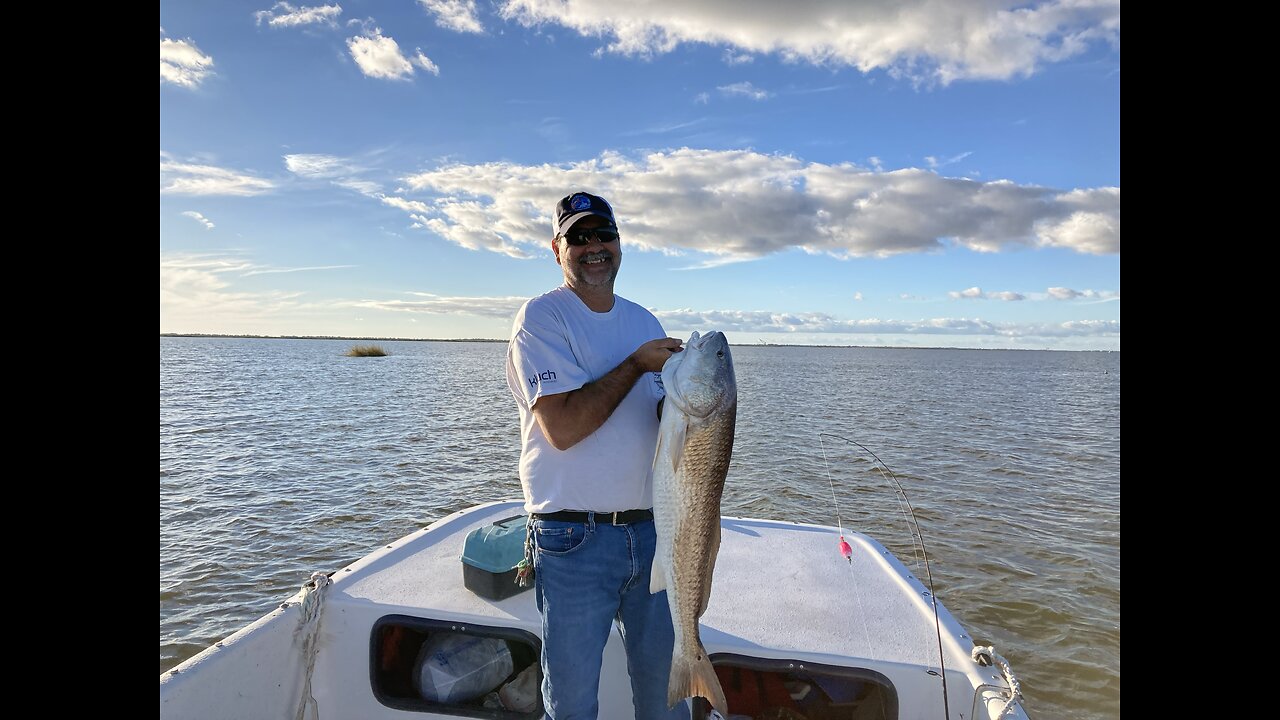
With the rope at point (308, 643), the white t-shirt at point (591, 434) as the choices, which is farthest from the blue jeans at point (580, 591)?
the rope at point (308, 643)

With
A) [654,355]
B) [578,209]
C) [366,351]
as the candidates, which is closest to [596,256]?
[578,209]

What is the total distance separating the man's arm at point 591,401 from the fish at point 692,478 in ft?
0.28

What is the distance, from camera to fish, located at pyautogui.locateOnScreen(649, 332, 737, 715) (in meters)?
2.60

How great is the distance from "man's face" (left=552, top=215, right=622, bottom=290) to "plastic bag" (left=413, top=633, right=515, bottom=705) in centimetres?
249

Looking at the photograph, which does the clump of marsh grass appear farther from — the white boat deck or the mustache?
the mustache

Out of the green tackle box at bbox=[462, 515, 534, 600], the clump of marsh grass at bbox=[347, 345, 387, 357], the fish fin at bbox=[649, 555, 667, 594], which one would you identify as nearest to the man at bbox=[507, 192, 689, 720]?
the fish fin at bbox=[649, 555, 667, 594]

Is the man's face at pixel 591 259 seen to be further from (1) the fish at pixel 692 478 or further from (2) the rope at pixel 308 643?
(2) the rope at pixel 308 643

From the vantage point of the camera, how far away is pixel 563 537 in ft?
9.11

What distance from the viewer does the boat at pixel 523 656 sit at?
3.48 metres

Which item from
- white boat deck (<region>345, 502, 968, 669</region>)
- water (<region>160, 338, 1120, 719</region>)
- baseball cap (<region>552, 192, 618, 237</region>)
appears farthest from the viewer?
water (<region>160, 338, 1120, 719</region>)
